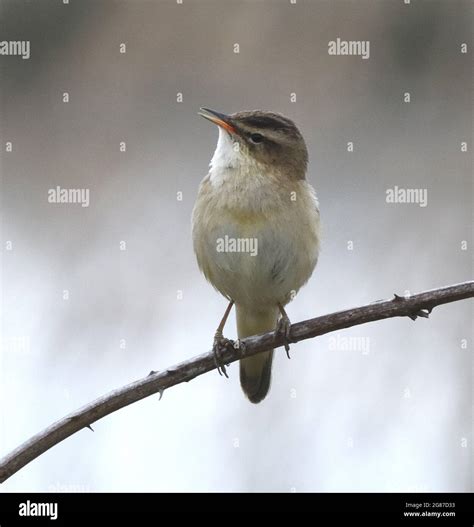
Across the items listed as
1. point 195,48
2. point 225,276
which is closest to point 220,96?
point 195,48

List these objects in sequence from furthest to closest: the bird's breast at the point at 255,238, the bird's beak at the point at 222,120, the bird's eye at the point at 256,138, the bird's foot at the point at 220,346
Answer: the bird's eye at the point at 256,138
the bird's beak at the point at 222,120
the bird's breast at the point at 255,238
the bird's foot at the point at 220,346

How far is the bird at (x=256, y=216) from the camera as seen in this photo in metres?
4.96

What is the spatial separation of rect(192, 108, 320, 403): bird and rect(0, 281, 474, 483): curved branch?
0.99m

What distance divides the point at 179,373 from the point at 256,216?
61.6 inches

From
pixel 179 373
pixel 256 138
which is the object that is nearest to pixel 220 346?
pixel 179 373

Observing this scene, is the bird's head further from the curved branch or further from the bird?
the curved branch

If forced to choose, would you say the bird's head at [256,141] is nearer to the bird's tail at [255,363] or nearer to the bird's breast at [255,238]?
the bird's breast at [255,238]

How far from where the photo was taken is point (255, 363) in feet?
18.4

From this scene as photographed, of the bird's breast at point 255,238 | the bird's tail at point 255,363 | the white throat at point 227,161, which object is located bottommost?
the bird's tail at point 255,363

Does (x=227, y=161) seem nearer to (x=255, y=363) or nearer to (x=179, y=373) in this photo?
(x=255, y=363)

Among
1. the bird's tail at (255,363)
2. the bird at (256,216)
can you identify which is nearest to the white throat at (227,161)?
the bird at (256,216)

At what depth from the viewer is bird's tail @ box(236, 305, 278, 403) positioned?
5.54m

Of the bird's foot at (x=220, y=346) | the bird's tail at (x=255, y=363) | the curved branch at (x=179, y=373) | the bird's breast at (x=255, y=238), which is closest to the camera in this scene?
the curved branch at (x=179, y=373)

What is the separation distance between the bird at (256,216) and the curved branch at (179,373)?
0.99 m
